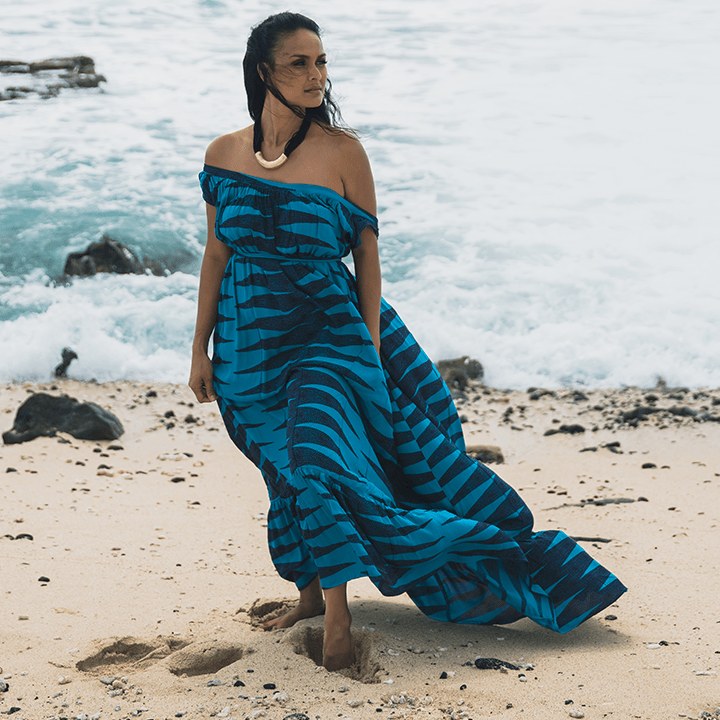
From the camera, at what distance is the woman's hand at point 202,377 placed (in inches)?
117

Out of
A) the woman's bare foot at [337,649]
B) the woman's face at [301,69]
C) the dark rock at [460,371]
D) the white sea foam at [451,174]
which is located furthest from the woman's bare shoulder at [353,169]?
the dark rock at [460,371]

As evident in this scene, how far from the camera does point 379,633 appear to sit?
9.48 ft

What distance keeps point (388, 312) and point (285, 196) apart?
617mm

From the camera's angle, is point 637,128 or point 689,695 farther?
point 637,128

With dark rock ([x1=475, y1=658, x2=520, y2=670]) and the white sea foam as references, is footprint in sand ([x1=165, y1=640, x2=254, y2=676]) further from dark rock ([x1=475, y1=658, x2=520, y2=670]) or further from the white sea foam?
the white sea foam

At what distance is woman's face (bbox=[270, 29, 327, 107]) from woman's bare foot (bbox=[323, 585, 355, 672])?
162cm

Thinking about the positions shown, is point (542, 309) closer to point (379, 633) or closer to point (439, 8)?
point (379, 633)

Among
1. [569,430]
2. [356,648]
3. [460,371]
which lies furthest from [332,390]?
[460,371]

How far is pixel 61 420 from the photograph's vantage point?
5664mm

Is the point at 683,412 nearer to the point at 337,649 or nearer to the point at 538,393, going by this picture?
the point at 538,393

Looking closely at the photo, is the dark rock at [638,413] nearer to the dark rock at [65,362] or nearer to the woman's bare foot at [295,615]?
the woman's bare foot at [295,615]

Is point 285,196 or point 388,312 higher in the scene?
point 285,196

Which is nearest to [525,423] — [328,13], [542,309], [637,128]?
[542,309]

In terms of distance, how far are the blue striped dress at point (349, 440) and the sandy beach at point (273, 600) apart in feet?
0.68
